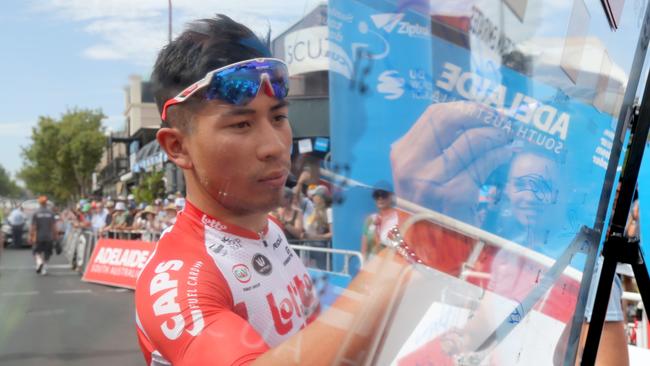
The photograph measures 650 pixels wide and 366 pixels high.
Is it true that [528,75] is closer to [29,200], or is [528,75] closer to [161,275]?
[161,275]

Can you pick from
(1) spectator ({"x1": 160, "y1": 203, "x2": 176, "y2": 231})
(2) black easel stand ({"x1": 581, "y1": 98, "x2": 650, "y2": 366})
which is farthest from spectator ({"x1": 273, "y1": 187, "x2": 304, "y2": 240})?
(2) black easel stand ({"x1": 581, "y1": 98, "x2": 650, "y2": 366})

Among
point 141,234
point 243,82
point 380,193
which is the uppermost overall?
point 243,82

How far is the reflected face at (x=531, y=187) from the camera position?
866 mm

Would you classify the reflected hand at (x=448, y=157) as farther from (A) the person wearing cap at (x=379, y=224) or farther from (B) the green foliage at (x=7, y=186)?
(B) the green foliage at (x=7, y=186)

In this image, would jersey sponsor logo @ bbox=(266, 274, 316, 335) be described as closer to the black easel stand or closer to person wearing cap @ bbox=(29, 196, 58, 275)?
the black easel stand

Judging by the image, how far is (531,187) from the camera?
0.90 metres

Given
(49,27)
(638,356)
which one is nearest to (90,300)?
(638,356)

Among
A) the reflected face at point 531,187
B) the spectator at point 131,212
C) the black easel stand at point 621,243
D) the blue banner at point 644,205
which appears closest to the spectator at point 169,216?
the spectator at point 131,212

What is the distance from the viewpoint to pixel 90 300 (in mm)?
6934

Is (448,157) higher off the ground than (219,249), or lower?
higher

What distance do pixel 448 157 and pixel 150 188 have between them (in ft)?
1.76

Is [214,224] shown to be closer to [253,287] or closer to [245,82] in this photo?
[253,287]

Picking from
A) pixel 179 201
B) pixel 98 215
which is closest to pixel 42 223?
pixel 98 215

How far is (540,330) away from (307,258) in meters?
0.38
